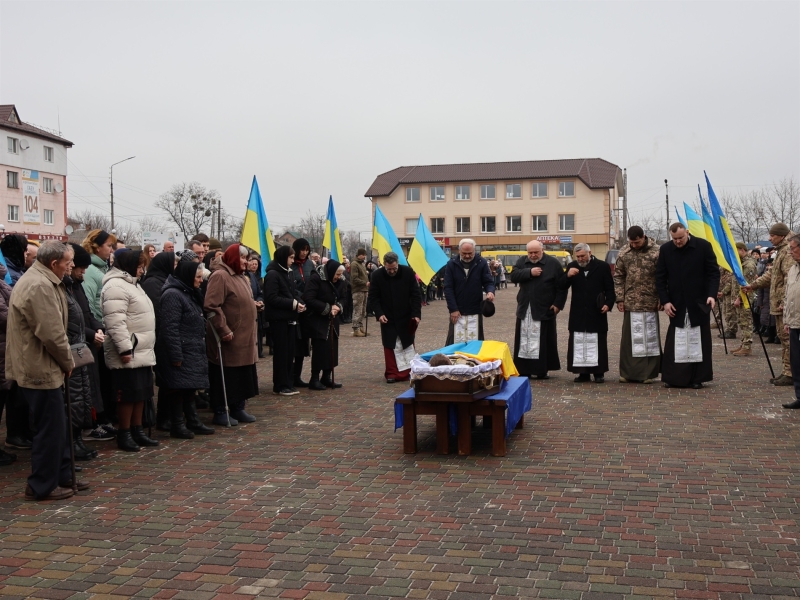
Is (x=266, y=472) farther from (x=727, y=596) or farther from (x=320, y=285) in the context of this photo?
(x=320, y=285)

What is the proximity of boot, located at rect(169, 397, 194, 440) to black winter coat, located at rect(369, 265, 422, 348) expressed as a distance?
428 cm

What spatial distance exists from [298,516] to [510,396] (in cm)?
258

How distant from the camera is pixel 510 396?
7766 mm

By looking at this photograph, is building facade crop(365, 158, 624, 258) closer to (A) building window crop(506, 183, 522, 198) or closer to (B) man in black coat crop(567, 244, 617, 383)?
(A) building window crop(506, 183, 522, 198)

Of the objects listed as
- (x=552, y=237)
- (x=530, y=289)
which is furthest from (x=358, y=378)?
(x=552, y=237)

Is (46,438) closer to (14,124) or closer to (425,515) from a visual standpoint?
(425,515)

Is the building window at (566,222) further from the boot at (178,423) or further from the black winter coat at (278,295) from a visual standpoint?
the boot at (178,423)

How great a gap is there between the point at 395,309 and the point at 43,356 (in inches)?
264

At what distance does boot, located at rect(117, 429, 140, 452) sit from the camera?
7945 mm

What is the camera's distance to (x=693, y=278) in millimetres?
11523

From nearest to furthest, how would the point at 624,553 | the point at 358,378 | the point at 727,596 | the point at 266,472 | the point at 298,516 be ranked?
the point at 727,596 < the point at 624,553 < the point at 298,516 < the point at 266,472 < the point at 358,378

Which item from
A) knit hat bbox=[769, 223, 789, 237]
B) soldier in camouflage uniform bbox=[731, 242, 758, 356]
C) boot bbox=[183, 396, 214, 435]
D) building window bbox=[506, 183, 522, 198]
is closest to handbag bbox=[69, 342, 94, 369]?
boot bbox=[183, 396, 214, 435]

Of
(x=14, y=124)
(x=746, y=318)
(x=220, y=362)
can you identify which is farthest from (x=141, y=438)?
(x=14, y=124)

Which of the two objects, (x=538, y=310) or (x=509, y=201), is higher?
(x=509, y=201)
